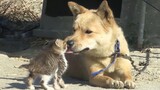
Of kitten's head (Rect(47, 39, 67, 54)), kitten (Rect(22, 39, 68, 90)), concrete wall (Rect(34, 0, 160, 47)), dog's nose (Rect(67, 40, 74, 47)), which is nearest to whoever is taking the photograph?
kitten (Rect(22, 39, 68, 90))

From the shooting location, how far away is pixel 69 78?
22.1 ft

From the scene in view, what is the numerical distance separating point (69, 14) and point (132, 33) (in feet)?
5.32

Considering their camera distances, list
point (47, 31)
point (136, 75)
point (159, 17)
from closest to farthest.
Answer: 1. point (136, 75)
2. point (159, 17)
3. point (47, 31)

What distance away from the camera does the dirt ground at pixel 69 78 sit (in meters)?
6.04

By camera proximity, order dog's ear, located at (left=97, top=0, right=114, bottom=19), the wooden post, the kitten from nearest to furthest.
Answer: the kitten < dog's ear, located at (left=97, top=0, right=114, bottom=19) < the wooden post

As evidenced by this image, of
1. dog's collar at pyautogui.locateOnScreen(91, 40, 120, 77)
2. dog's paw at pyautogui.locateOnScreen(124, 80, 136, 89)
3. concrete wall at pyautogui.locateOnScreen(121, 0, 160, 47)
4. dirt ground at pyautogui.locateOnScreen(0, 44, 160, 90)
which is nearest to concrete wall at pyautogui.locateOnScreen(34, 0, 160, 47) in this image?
concrete wall at pyautogui.locateOnScreen(121, 0, 160, 47)

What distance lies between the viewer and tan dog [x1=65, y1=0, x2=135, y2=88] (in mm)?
5809

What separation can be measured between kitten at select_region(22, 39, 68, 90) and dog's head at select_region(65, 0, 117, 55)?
269mm

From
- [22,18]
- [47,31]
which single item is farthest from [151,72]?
[22,18]

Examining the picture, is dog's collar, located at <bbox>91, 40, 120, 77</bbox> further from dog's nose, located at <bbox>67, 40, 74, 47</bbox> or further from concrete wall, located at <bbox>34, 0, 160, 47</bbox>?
concrete wall, located at <bbox>34, 0, 160, 47</bbox>

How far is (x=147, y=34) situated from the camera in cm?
905

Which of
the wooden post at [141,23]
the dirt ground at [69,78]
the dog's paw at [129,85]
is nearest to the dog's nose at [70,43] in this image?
the dirt ground at [69,78]

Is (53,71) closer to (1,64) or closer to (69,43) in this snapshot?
(69,43)

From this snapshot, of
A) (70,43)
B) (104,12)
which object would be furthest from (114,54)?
(70,43)
